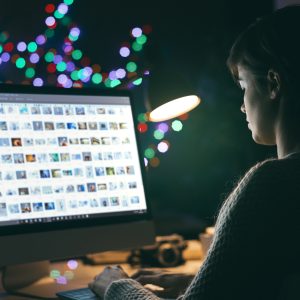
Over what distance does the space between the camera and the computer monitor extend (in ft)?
0.78

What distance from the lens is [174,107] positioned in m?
1.67

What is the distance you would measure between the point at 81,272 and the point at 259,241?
865mm

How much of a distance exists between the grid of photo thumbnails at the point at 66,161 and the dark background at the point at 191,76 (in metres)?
0.58

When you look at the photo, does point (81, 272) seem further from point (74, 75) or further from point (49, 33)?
point (49, 33)

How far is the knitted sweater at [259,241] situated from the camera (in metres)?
0.78

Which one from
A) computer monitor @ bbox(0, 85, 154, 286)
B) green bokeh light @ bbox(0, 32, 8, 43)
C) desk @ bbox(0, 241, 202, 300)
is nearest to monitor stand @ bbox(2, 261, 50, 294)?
desk @ bbox(0, 241, 202, 300)

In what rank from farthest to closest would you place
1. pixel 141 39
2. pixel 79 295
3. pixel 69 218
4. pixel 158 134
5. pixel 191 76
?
pixel 141 39
pixel 191 76
pixel 158 134
pixel 69 218
pixel 79 295

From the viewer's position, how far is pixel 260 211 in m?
0.78

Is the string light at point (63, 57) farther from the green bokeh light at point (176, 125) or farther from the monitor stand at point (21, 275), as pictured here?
the monitor stand at point (21, 275)

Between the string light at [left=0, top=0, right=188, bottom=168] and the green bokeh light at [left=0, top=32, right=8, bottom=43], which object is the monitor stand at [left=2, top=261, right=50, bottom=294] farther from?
the green bokeh light at [left=0, top=32, right=8, bottom=43]

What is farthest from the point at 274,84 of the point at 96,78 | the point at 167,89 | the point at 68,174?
the point at 96,78

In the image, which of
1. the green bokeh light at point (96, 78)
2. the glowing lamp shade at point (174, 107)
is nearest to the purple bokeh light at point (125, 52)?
the green bokeh light at point (96, 78)

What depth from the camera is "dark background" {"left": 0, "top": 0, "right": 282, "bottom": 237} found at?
2.48 m

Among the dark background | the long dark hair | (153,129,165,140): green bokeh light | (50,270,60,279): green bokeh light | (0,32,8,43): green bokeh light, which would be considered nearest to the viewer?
the long dark hair
